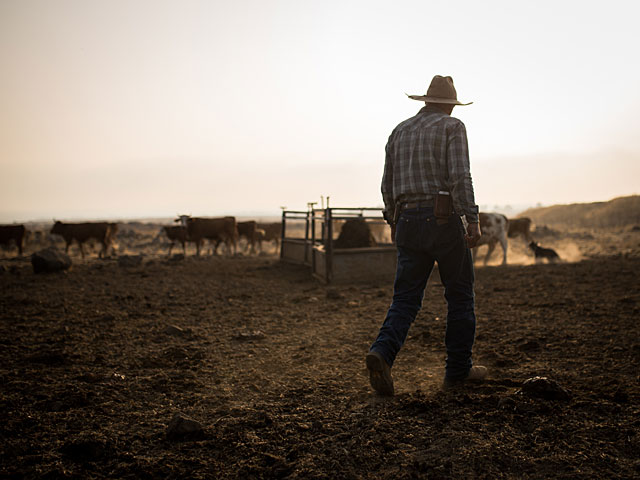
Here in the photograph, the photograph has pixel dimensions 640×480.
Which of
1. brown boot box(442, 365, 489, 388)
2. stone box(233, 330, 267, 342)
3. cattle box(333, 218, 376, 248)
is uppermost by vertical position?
cattle box(333, 218, 376, 248)

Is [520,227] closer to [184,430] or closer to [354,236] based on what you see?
[354,236]

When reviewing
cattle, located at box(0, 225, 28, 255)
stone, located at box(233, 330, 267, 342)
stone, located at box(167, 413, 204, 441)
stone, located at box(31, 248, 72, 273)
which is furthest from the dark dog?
cattle, located at box(0, 225, 28, 255)

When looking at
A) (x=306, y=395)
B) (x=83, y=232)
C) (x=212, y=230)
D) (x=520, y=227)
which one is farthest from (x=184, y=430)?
(x=83, y=232)

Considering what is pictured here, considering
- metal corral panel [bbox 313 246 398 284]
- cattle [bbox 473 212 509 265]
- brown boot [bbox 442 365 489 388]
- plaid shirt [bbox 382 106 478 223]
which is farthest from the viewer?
cattle [bbox 473 212 509 265]

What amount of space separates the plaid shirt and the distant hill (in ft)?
156

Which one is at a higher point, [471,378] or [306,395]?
[471,378]

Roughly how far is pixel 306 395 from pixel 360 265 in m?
6.84

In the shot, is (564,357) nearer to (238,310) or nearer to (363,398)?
(363,398)

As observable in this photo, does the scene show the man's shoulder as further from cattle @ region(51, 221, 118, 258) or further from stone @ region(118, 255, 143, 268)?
cattle @ region(51, 221, 118, 258)

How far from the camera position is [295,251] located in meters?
12.7

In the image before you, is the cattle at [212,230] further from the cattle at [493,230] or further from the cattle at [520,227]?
the cattle at [520,227]

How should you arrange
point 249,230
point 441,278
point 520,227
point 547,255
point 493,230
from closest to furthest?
point 441,278
point 493,230
point 547,255
point 520,227
point 249,230

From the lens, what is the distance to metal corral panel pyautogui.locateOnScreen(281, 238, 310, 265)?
11986 mm

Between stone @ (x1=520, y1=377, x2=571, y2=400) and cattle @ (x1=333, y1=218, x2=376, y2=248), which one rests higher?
cattle @ (x1=333, y1=218, x2=376, y2=248)
